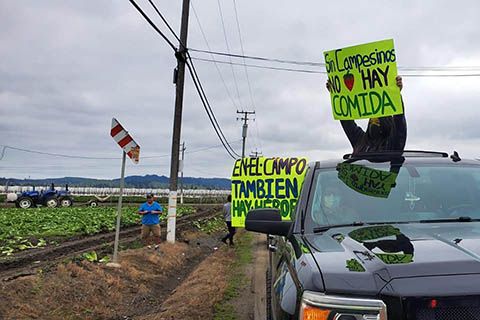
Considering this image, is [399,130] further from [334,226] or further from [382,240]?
[382,240]

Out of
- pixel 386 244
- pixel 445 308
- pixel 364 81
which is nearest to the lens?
pixel 445 308

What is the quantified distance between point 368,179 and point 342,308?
5.41 ft

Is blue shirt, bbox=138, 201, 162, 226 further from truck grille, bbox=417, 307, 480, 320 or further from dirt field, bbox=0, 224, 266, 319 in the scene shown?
truck grille, bbox=417, 307, 480, 320

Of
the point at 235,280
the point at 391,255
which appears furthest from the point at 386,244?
the point at 235,280

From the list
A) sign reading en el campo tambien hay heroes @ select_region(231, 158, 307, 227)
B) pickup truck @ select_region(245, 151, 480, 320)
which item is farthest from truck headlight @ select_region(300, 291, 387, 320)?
sign reading en el campo tambien hay heroes @ select_region(231, 158, 307, 227)

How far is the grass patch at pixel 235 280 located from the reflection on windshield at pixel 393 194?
3441 millimetres

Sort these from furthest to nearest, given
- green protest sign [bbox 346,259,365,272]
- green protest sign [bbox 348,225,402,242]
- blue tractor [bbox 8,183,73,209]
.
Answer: blue tractor [bbox 8,183,73,209], green protest sign [bbox 348,225,402,242], green protest sign [bbox 346,259,365,272]

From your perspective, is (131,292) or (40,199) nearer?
(131,292)

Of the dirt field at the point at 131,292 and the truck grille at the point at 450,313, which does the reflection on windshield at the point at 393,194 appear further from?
the dirt field at the point at 131,292

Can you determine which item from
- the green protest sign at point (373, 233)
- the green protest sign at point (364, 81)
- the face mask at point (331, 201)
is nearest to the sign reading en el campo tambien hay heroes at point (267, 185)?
the green protest sign at point (364, 81)

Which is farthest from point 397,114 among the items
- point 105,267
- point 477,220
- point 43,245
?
point 43,245

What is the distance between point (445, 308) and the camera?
5.19 ft

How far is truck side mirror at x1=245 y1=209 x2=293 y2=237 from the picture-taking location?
2.95m

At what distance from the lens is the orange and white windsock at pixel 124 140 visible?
8.54m
